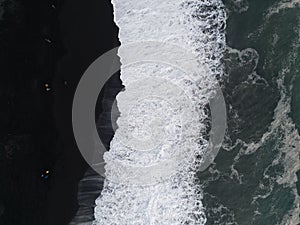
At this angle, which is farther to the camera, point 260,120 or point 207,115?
point 207,115

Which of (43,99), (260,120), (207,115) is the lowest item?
(260,120)

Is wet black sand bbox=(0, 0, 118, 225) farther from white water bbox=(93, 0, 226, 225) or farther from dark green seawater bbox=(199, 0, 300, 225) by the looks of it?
dark green seawater bbox=(199, 0, 300, 225)

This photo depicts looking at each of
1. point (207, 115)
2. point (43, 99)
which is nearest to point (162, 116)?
point (207, 115)

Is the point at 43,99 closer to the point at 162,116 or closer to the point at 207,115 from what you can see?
the point at 162,116

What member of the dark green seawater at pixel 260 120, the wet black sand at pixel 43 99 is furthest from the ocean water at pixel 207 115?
the wet black sand at pixel 43 99

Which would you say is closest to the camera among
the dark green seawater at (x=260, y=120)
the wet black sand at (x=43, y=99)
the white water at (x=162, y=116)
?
the wet black sand at (x=43, y=99)

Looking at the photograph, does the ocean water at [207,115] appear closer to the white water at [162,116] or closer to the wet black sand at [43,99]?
the white water at [162,116]
